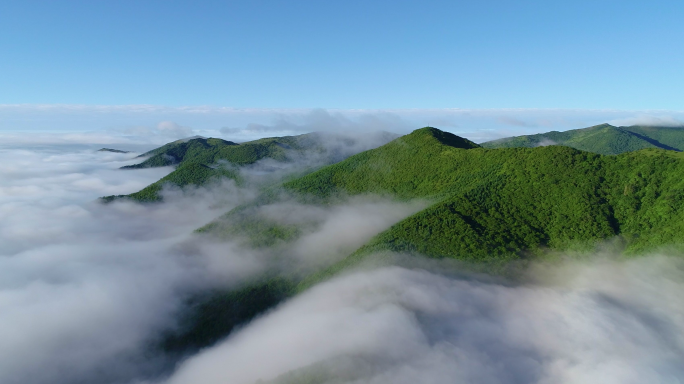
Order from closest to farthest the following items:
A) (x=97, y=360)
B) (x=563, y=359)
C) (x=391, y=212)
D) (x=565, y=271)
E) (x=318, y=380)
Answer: (x=318, y=380) < (x=563, y=359) < (x=565, y=271) < (x=97, y=360) < (x=391, y=212)

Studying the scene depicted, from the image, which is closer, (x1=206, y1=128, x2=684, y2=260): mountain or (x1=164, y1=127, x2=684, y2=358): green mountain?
(x1=164, y1=127, x2=684, y2=358): green mountain

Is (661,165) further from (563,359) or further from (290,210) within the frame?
(290,210)

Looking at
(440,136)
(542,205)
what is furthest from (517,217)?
(440,136)

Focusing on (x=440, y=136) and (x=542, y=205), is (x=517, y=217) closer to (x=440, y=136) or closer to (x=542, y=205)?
(x=542, y=205)

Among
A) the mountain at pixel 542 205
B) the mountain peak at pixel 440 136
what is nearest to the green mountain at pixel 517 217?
the mountain at pixel 542 205

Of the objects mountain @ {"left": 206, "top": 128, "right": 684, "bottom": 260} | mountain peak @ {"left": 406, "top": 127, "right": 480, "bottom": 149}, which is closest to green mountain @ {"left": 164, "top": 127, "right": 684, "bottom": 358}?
mountain @ {"left": 206, "top": 128, "right": 684, "bottom": 260}

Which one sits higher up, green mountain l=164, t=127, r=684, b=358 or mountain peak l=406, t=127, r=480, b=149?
mountain peak l=406, t=127, r=480, b=149

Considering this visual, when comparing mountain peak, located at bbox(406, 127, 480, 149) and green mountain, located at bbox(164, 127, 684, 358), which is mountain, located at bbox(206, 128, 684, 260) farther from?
mountain peak, located at bbox(406, 127, 480, 149)

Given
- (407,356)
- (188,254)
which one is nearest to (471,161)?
(407,356)

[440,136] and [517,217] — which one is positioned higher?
[440,136]

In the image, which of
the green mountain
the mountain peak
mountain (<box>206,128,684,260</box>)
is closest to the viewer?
the green mountain

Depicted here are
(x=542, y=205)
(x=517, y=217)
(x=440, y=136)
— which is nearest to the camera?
(x=517, y=217)
